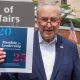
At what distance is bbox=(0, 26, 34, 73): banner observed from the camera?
154 inches

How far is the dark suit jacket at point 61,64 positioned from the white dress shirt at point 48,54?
0.12 feet

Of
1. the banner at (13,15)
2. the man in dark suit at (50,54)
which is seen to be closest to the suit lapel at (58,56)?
the man in dark suit at (50,54)

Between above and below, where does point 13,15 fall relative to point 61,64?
above

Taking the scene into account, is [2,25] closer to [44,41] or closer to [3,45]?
[3,45]

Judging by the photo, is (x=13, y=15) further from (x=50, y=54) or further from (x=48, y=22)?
(x=50, y=54)

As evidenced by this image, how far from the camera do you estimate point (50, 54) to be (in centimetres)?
416

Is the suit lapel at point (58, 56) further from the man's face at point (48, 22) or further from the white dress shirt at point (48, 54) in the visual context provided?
the man's face at point (48, 22)

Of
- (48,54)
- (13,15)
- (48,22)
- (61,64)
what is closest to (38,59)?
(48,54)

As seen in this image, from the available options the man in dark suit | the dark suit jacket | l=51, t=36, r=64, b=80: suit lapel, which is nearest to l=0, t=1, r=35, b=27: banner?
the man in dark suit

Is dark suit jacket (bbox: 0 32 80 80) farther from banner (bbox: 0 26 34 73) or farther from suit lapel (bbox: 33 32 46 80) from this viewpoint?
banner (bbox: 0 26 34 73)

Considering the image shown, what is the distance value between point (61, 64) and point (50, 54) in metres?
0.15

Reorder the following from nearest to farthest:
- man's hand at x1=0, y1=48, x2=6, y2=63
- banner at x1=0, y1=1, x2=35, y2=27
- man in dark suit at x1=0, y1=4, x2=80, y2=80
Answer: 1. man's hand at x1=0, y1=48, x2=6, y2=63
2. banner at x1=0, y1=1, x2=35, y2=27
3. man in dark suit at x1=0, y1=4, x2=80, y2=80

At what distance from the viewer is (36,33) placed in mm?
4207

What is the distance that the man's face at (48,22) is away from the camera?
4.02m
